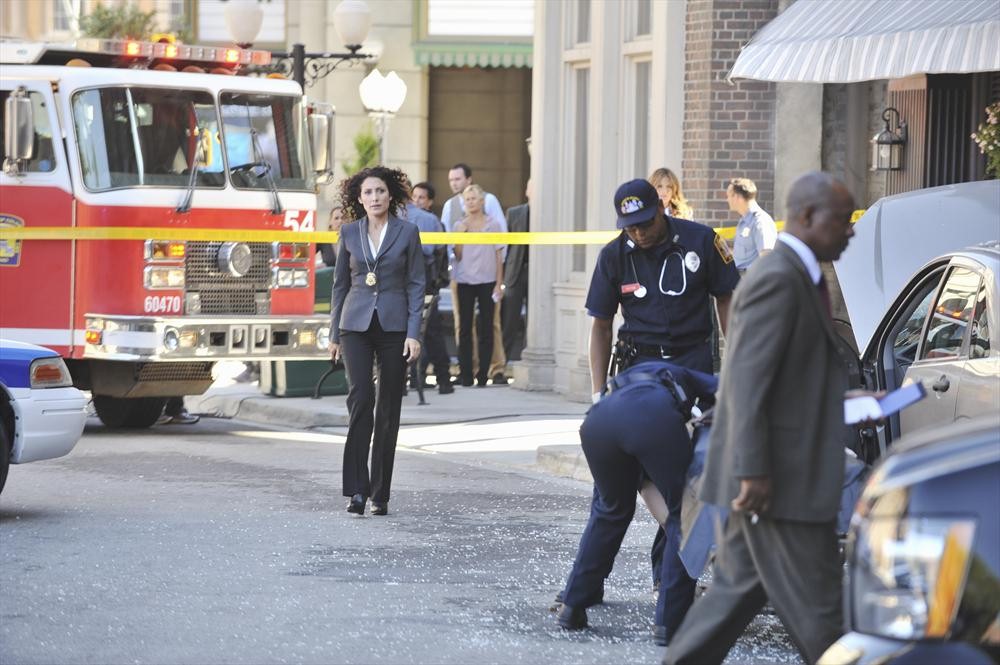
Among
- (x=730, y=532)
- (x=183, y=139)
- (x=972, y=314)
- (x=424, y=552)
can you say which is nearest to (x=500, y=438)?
(x=183, y=139)

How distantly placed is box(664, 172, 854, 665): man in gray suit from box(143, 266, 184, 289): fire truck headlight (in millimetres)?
9741

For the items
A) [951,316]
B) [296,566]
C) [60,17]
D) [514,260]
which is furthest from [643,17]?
[60,17]

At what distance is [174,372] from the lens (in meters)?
15.0

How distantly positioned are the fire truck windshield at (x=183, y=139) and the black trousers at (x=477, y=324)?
9.36ft

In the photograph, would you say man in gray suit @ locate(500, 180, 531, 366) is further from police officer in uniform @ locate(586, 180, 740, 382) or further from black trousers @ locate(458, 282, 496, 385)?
police officer in uniform @ locate(586, 180, 740, 382)

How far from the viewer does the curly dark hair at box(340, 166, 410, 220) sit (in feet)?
35.3

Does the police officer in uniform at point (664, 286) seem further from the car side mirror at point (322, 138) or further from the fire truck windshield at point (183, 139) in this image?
the car side mirror at point (322, 138)

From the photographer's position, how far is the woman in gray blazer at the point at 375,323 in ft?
34.5

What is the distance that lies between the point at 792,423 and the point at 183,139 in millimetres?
10341

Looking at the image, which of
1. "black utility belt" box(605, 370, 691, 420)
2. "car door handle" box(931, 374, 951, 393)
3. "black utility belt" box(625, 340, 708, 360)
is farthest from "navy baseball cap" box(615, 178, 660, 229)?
"car door handle" box(931, 374, 951, 393)

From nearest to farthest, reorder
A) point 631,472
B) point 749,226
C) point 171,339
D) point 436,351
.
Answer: point 631,472 → point 749,226 → point 171,339 → point 436,351

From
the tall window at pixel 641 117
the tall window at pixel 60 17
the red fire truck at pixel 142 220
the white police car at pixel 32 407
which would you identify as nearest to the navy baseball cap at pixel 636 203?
the white police car at pixel 32 407

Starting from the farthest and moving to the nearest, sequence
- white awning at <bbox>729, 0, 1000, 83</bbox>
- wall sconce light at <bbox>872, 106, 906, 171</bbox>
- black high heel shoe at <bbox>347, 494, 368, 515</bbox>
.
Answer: wall sconce light at <bbox>872, 106, 906, 171</bbox>, white awning at <bbox>729, 0, 1000, 83</bbox>, black high heel shoe at <bbox>347, 494, 368, 515</bbox>

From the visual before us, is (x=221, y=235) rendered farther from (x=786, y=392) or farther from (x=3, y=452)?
(x=786, y=392)
